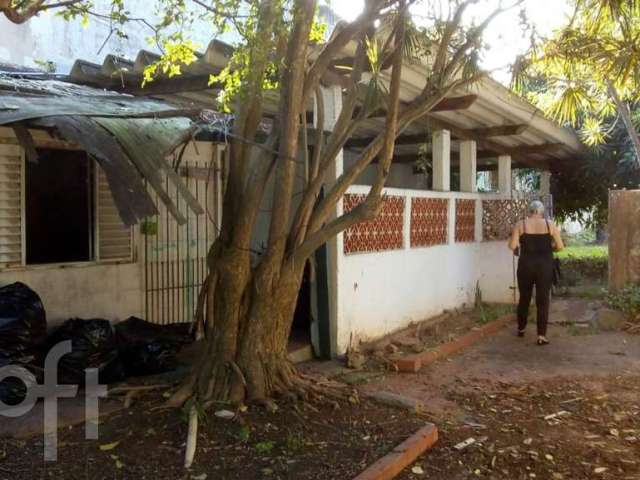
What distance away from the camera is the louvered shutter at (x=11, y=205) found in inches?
229

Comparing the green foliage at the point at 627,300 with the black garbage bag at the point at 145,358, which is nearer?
the black garbage bag at the point at 145,358

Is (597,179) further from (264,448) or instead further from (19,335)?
(19,335)

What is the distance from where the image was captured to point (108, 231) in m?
6.68

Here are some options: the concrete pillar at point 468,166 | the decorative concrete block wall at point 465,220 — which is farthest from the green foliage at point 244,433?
the concrete pillar at point 468,166

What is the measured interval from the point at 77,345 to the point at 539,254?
18.9 feet

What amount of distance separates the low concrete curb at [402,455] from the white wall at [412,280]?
2310mm

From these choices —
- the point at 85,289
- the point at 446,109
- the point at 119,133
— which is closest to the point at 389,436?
the point at 119,133

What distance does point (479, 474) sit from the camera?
4168mm

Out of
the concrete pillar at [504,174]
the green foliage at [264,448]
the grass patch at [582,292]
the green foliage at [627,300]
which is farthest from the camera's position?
the concrete pillar at [504,174]

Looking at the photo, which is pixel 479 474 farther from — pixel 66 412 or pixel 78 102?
pixel 78 102

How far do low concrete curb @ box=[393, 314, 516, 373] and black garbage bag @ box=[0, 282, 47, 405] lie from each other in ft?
11.6

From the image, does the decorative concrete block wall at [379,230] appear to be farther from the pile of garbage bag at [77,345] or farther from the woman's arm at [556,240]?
the pile of garbage bag at [77,345]

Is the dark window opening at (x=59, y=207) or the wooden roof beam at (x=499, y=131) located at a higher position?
the wooden roof beam at (x=499, y=131)

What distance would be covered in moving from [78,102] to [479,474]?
14.3ft
